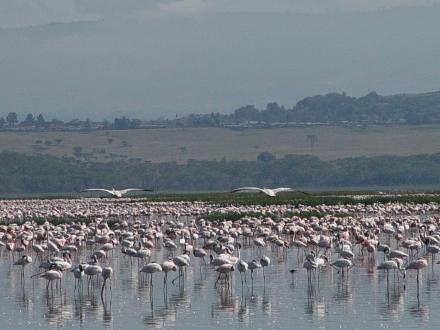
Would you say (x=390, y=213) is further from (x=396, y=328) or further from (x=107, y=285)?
(x=396, y=328)

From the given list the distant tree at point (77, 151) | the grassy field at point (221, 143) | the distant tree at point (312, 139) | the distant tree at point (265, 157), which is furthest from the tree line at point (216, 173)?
the distant tree at point (312, 139)

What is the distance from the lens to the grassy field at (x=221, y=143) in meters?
154

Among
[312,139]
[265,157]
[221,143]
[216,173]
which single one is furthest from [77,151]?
[312,139]

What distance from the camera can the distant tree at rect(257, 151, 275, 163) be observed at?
5699 inches

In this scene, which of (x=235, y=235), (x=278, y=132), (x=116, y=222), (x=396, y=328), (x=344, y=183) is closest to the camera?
(x=396, y=328)

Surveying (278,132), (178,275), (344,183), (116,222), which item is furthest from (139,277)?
(278,132)

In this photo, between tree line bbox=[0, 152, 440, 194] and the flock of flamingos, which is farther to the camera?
tree line bbox=[0, 152, 440, 194]

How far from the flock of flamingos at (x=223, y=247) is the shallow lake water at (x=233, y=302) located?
0.24m

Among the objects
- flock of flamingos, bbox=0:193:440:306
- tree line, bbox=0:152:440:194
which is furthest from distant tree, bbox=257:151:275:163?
flock of flamingos, bbox=0:193:440:306

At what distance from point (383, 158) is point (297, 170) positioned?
9789 millimetres

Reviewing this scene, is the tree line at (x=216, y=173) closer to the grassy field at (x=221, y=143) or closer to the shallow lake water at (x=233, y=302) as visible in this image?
the grassy field at (x=221, y=143)

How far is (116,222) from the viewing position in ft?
128

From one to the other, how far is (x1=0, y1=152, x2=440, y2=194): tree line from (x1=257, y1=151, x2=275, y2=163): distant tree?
115 millimetres

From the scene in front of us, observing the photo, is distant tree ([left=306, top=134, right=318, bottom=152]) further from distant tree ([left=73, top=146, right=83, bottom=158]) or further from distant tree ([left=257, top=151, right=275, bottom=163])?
distant tree ([left=73, top=146, right=83, bottom=158])
